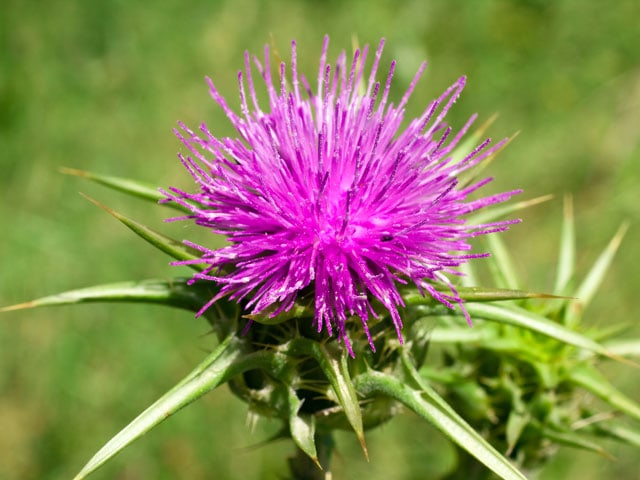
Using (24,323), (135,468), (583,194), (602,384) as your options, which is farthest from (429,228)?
Answer: (583,194)

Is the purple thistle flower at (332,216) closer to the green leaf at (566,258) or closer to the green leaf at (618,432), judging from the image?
the green leaf at (566,258)

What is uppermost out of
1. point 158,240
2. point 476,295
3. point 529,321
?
point 158,240

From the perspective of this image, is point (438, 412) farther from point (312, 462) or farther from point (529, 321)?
point (312, 462)

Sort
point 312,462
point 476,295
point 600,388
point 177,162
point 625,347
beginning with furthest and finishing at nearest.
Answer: point 177,162, point 625,347, point 312,462, point 600,388, point 476,295

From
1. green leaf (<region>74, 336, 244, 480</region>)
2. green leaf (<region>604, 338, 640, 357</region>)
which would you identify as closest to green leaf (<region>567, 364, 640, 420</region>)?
green leaf (<region>604, 338, 640, 357</region>)

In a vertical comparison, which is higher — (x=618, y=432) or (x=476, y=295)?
(x=476, y=295)

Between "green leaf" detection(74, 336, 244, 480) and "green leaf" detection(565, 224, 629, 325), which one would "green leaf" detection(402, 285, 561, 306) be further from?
"green leaf" detection(565, 224, 629, 325)

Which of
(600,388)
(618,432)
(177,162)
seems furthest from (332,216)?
(177,162)
